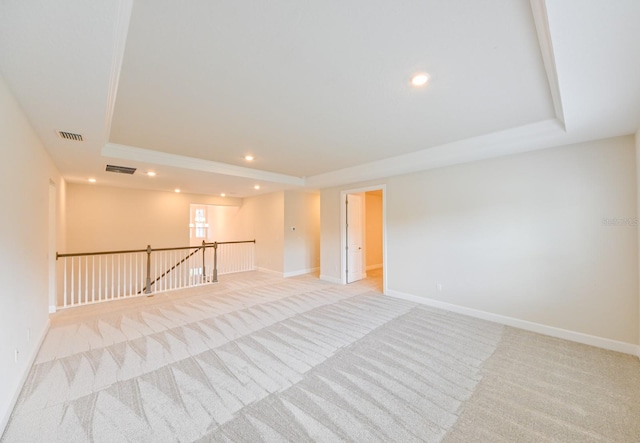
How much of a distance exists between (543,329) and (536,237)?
4.01 ft

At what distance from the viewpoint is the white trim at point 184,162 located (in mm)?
3564

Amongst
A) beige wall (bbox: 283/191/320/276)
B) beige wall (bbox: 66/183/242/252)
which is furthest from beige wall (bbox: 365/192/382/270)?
beige wall (bbox: 66/183/242/252)

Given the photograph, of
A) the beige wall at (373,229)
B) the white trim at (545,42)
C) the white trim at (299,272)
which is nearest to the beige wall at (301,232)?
the white trim at (299,272)

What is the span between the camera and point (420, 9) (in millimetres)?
1368

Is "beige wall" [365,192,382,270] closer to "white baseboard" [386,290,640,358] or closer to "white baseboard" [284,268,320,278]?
"white baseboard" [284,268,320,278]

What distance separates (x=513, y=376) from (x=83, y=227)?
863 cm

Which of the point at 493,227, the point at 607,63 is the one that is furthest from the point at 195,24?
the point at 493,227

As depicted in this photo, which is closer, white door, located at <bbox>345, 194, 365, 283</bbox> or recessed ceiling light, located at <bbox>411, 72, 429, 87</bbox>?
recessed ceiling light, located at <bbox>411, 72, 429, 87</bbox>

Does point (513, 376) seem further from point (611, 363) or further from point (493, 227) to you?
point (493, 227)

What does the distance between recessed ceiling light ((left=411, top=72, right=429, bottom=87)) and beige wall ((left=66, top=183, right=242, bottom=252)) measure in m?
7.47

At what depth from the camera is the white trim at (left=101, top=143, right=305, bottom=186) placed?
356 cm

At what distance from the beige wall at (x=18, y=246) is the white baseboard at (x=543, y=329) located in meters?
4.97

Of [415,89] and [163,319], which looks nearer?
[415,89]

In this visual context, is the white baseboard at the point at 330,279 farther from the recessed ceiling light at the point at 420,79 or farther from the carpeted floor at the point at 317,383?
the recessed ceiling light at the point at 420,79
